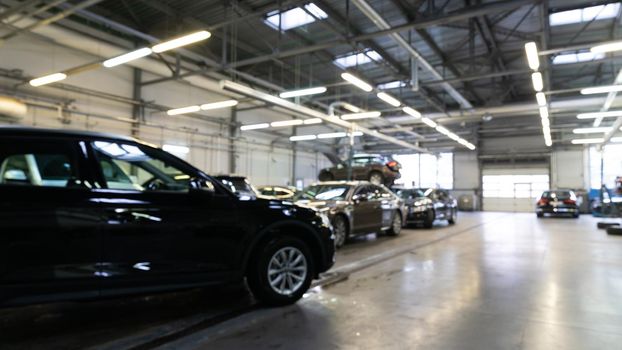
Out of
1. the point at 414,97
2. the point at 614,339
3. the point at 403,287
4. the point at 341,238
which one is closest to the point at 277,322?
the point at 403,287

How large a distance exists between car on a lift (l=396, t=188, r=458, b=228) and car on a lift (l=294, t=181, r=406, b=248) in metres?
2.46

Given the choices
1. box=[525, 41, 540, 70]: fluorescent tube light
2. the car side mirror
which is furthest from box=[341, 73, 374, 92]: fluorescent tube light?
the car side mirror

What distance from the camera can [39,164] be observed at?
2.88 metres

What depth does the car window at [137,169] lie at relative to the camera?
315cm

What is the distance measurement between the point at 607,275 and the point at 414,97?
1558 cm

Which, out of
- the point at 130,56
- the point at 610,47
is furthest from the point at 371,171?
the point at 130,56

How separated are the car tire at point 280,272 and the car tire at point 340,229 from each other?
3749 mm

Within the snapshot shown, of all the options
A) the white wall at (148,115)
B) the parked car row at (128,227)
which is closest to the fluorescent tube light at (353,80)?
the parked car row at (128,227)

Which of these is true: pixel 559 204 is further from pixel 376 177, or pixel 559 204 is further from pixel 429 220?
pixel 376 177

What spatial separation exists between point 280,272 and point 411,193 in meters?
9.92

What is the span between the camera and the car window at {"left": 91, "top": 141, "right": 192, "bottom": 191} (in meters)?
3.15

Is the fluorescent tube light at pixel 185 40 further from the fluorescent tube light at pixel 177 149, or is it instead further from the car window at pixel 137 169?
the fluorescent tube light at pixel 177 149

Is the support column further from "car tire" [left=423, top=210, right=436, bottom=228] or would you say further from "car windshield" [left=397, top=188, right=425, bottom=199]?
"car tire" [left=423, top=210, right=436, bottom=228]

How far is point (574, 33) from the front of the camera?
11.8 metres
